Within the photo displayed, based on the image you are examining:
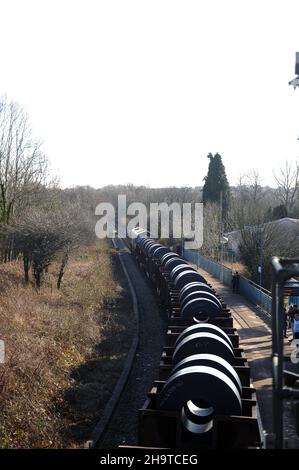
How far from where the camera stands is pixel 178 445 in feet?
23.7

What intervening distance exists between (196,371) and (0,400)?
604cm

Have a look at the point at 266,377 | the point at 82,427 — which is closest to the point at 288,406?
the point at 266,377

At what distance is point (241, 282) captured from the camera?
26594mm

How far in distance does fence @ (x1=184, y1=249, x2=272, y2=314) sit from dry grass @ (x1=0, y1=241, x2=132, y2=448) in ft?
19.1

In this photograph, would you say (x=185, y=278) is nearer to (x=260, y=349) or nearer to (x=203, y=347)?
(x=260, y=349)

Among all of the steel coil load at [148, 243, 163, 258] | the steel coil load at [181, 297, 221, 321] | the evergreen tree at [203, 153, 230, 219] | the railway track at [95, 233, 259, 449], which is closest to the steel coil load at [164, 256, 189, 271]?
the railway track at [95, 233, 259, 449]

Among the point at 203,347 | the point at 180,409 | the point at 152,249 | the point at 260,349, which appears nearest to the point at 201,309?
the point at 260,349

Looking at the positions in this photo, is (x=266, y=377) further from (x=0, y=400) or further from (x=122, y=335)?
(x=122, y=335)

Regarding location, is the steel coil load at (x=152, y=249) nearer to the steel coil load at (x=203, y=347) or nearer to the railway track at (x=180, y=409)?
the railway track at (x=180, y=409)

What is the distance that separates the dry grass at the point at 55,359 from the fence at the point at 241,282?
19.1 ft

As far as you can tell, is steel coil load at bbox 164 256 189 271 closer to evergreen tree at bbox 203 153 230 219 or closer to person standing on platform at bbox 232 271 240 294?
person standing on platform at bbox 232 271 240 294

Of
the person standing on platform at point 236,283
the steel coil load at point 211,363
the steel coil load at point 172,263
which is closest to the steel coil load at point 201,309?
the steel coil load at point 211,363

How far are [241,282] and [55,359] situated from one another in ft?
46.4

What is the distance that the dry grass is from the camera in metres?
10.8
